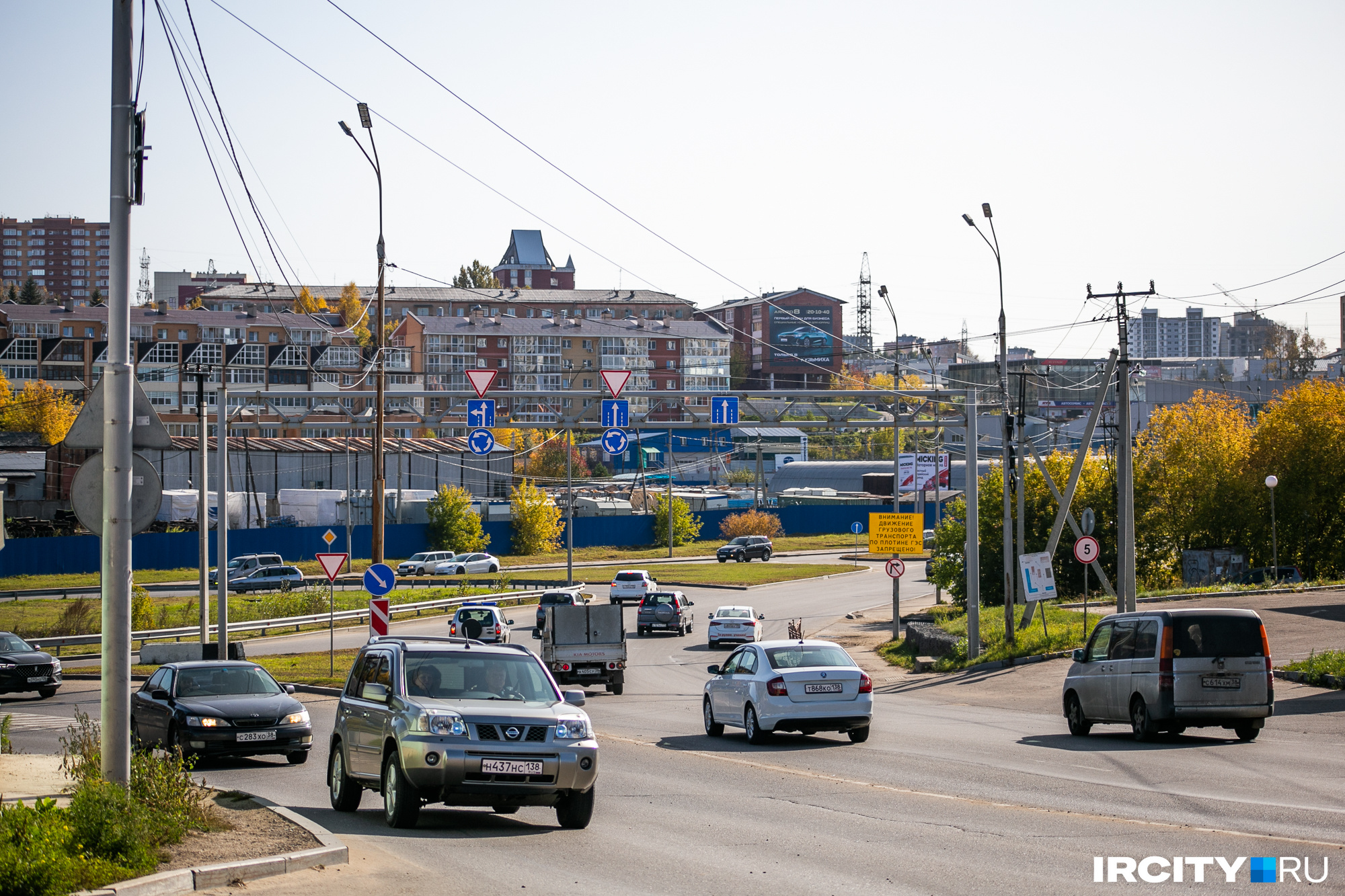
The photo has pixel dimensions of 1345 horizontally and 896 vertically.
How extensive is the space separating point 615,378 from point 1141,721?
19.8 meters

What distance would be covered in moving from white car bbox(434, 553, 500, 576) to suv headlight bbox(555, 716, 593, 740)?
6213 centimetres

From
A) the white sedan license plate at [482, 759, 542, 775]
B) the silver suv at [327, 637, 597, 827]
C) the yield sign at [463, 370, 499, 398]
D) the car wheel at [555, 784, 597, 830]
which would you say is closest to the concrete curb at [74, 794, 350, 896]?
the silver suv at [327, 637, 597, 827]

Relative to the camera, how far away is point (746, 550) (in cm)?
8056

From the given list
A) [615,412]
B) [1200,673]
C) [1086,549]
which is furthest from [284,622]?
[1200,673]

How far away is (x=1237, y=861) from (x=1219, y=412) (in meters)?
50.9

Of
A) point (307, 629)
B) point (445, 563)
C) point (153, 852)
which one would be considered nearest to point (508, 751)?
point (153, 852)

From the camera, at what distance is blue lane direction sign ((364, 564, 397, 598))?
89.2 feet

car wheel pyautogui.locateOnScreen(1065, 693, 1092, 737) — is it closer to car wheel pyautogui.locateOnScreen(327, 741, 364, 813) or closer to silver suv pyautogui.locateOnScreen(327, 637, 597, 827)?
silver suv pyautogui.locateOnScreen(327, 637, 597, 827)

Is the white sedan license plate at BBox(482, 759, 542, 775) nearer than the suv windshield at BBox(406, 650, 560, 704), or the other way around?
the white sedan license plate at BBox(482, 759, 542, 775)

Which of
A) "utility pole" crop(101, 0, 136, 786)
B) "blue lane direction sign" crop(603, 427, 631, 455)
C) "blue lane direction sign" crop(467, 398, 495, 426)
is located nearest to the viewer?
"utility pole" crop(101, 0, 136, 786)

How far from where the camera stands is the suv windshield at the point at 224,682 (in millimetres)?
17141

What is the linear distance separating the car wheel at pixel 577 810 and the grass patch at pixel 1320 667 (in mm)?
16930

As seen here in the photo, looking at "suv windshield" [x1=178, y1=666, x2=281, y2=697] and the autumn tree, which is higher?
the autumn tree

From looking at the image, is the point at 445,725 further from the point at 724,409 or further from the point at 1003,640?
the point at 724,409
